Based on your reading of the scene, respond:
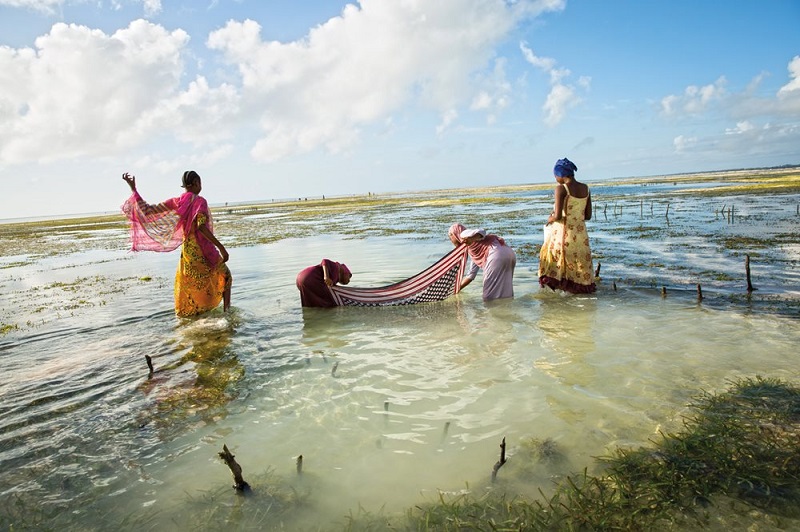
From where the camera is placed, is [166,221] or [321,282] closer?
[166,221]

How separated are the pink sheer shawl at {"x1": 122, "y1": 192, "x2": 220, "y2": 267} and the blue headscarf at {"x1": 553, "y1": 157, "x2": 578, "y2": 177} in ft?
17.6

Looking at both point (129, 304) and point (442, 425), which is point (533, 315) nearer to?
point (442, 425)

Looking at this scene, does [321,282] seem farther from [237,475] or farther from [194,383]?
[237,475]

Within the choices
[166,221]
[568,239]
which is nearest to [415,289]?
[568,239]

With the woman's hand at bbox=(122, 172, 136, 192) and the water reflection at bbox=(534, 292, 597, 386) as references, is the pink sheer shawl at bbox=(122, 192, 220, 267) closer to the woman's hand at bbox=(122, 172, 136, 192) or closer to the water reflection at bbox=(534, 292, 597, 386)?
the woman's hand at bbox=(122, 172, 136, 192)

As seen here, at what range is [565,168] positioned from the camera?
22.0 feet

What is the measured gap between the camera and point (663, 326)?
5.41 meters

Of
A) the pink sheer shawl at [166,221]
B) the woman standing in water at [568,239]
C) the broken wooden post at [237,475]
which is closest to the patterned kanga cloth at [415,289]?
the woman standing in water at [568,239]

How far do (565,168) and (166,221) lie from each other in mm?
6100

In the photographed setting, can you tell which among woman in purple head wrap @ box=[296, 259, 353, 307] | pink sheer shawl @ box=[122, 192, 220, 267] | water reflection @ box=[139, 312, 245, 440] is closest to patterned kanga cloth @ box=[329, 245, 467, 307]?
woman in purple head wrap @ box=[296, 259, 353, 307]

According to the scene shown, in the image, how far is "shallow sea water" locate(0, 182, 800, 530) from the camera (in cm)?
275

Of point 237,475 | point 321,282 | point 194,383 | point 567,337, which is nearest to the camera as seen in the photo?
point 237,475

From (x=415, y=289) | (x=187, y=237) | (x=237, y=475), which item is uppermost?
(x=187, y=237)

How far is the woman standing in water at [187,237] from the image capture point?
6539mm
